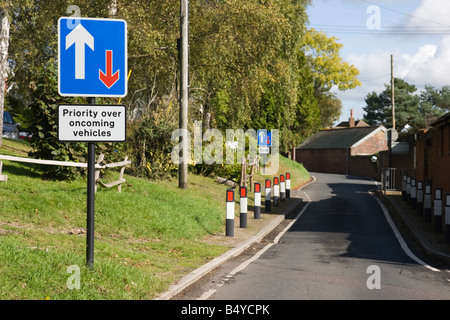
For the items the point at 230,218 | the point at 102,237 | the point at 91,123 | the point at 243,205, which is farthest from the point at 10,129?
the point at 91,123

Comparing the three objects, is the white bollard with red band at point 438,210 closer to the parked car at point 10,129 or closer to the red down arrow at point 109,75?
the red down arrow at point 109,75

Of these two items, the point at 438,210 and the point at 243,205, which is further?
the point at 243,205

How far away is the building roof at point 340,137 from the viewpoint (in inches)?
2562

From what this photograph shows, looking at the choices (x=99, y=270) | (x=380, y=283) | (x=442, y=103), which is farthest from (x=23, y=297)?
(x=442, y=103)

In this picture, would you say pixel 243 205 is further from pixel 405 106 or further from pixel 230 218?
pixel 405 106

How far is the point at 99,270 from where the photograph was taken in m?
7.88

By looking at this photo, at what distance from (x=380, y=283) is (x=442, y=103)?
81177 mm

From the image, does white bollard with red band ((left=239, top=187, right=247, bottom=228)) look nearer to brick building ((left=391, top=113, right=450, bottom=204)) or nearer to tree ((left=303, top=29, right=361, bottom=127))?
brick building ((left=391, top=113, right=450, bottom=204))

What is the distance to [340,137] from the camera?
69875mm

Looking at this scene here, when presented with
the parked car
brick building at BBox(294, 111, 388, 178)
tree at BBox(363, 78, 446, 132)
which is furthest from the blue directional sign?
tree at BBox(363, 78, 446, 132)

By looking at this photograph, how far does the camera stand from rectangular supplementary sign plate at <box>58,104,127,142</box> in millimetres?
7539

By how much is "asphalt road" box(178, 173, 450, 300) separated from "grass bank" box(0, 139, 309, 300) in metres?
0.94

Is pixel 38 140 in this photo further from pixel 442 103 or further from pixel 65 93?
pixel 442 103

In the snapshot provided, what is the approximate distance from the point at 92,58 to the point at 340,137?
211 feet
